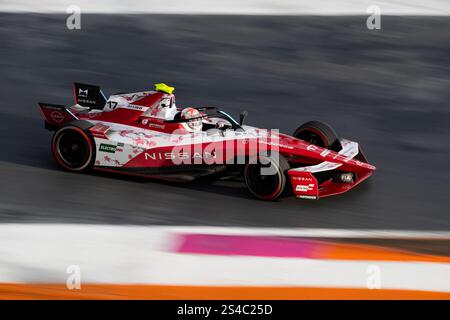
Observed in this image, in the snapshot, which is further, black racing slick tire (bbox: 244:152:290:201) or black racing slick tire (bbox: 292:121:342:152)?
black racing slick tire (bbox: 292:121:342:152)

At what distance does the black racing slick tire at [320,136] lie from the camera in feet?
40.7

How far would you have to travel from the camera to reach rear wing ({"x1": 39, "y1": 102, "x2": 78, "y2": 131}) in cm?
1280

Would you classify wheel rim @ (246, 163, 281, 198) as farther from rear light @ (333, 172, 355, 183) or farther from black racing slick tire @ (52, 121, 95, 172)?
black racing slick tire @ (52, 121, 95, 172)

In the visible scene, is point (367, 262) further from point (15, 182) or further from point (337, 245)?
point (15, 182)

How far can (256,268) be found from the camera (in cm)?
995

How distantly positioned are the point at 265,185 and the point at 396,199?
170cm

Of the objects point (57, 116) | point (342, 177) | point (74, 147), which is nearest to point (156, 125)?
point (74, 147)

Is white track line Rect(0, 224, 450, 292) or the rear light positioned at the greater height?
the rear light

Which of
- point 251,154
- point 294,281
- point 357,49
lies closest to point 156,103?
point 251,154

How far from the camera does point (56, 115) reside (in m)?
12.9

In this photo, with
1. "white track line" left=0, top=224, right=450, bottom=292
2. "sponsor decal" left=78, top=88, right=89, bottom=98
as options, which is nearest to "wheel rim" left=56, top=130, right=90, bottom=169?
"sponsor decal" left=78, top=88, right=89, bottom=98

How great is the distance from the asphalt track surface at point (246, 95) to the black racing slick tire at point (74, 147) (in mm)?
161

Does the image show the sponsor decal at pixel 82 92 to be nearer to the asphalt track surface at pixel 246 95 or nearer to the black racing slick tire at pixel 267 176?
the asphalt track surface at pixel 246 95

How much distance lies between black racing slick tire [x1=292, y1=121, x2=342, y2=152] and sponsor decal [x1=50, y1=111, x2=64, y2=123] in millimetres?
3148
